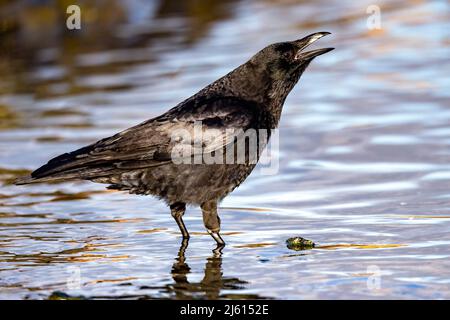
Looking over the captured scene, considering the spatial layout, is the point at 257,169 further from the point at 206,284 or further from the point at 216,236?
the point at 206,284

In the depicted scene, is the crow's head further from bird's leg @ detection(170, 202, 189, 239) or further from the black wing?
bird's leg @ detection(170, 202, 189, 239)

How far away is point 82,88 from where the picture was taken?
1585 cm

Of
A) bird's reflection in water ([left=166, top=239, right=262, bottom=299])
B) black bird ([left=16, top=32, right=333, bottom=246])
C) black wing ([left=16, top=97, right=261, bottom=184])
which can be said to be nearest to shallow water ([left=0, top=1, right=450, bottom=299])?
bird's reflection in water ([left=166, top=239, right=262, bottom=299])

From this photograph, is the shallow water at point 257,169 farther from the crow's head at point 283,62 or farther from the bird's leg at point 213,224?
the crow's head at point 283,62

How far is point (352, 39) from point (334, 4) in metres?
3.70

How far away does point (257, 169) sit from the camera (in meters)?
11.1

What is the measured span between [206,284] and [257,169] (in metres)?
3.87

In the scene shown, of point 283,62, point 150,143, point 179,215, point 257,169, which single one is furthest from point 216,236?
point 257,169

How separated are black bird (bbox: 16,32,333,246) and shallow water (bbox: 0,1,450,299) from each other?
0.45m

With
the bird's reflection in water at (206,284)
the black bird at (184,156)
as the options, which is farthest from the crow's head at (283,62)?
the bird's reflection in water at (206,284)

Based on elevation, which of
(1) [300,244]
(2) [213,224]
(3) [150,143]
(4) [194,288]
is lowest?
(4) [194,288]
